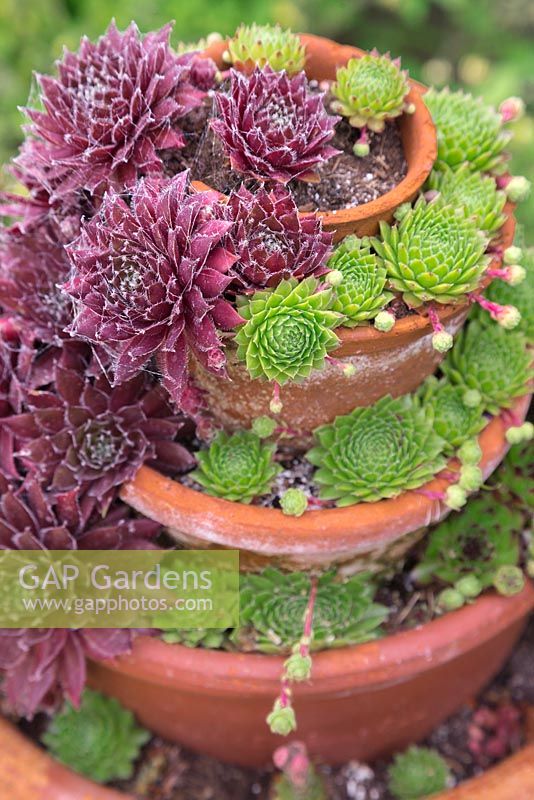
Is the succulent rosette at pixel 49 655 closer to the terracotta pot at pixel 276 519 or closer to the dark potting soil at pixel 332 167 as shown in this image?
the terracotta pot at pixel 276 519

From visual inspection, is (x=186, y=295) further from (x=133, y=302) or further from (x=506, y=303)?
(x=506, y=303)

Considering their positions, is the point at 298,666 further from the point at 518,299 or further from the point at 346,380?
the point at 518,299

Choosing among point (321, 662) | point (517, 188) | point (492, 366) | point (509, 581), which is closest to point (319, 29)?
point (517, 188)

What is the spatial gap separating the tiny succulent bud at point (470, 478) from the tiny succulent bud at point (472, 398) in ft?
0.38

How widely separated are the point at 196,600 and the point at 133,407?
324mm

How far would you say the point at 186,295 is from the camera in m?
0.95

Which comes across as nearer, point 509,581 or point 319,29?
point 509,581

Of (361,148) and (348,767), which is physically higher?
(361,148)

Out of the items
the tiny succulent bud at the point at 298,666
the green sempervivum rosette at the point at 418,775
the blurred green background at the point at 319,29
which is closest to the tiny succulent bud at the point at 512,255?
the tiny succulent bud at the point at 298,666

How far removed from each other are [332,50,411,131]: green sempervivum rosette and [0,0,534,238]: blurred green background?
130 centimetres

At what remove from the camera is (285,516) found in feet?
3.65

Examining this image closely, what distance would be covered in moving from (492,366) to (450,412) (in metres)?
0.11

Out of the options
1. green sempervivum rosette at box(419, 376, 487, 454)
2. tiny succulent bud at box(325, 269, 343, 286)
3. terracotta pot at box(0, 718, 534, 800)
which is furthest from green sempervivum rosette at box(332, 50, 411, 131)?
→ terracotta pot at box(0, 718, 534, 800)

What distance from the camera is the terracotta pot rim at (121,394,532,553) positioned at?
111 cm
